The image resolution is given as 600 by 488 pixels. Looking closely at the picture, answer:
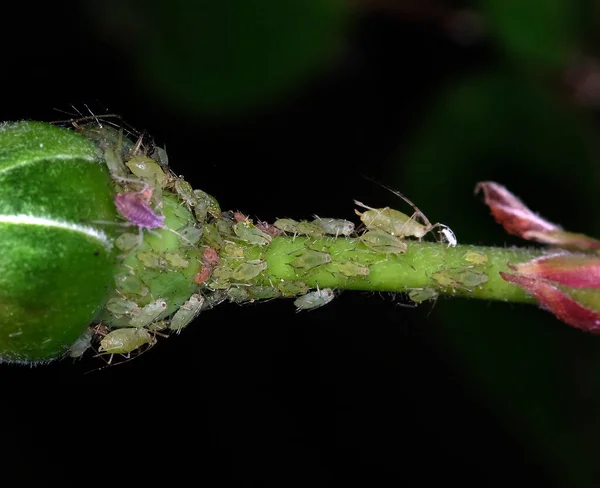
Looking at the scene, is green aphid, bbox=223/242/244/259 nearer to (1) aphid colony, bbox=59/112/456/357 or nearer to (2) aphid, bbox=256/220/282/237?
A: (1) aphid colony, bbox=59/112/456/357

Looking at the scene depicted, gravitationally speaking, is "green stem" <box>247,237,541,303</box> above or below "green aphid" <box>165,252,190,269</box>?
above

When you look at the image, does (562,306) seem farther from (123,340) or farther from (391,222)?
(123,340)

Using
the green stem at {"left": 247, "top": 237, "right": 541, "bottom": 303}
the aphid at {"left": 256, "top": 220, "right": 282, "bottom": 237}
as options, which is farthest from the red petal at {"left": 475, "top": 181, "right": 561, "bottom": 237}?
the aphid at {"left": 256, "top": 220, "right": 282, "bottom": 237}

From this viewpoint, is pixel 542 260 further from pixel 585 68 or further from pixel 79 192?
pixel 585 68

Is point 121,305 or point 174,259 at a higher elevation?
point 174,259

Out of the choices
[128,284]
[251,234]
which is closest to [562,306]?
[251,234]

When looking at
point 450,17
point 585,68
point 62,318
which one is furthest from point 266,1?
point 62,318
